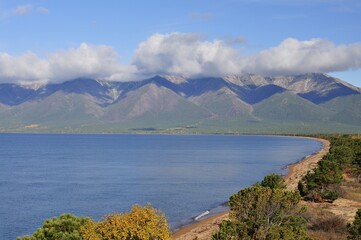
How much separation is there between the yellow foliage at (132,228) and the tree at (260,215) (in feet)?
25.2

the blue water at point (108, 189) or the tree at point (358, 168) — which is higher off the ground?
the tree at point (358, 168)

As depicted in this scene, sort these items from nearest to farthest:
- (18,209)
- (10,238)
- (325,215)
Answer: (325,215), (10,238), (18,209)

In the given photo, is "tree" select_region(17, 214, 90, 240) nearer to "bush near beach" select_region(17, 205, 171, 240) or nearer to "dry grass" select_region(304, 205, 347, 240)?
"bush near beach" select_region(17, 205, 171, 240)

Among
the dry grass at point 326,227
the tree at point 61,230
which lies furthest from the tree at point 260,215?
the dry grass at point 326,227

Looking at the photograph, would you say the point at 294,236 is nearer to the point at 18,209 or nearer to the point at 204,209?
the point at 204,209

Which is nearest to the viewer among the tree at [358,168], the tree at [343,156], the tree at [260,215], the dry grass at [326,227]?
the tree at [260,215]

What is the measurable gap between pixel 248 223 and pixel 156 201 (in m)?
62.6

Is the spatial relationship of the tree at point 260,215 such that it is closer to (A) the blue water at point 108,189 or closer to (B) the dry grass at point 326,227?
(B) the dry grass at point 326,227

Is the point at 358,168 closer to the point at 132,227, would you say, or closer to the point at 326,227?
the point at 326,227

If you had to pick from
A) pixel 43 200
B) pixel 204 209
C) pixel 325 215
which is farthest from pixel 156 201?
pixel 325 215

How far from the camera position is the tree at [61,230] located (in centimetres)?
3155

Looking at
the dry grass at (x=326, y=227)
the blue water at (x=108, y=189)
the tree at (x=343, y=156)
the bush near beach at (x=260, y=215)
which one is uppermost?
the bush near beach at (x=260, y=215)

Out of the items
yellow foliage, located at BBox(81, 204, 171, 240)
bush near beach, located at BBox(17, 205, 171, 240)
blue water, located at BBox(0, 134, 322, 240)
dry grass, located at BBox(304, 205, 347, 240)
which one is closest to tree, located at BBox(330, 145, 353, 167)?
blue water, located at BBox(0, 134, 322, 240)

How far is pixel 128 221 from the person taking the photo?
90.9ft
